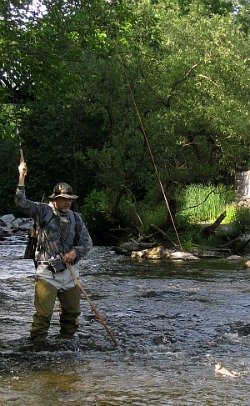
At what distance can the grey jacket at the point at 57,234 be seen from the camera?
328 inches

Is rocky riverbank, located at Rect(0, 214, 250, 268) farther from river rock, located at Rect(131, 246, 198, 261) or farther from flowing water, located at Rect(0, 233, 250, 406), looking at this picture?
flowing water, located at Rect(0, 233, 250, 406)

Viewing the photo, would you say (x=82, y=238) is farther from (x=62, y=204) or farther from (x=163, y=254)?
(x=163, y=254)

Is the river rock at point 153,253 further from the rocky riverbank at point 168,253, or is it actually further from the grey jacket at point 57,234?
the grey jacket at point 57,234

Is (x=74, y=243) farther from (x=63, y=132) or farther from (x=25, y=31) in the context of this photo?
(x=63, y=132)

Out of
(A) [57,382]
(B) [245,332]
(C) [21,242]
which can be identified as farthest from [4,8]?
(C) [21,242]

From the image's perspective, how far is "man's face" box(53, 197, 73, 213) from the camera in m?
8.37

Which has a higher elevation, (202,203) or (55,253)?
(202,203)

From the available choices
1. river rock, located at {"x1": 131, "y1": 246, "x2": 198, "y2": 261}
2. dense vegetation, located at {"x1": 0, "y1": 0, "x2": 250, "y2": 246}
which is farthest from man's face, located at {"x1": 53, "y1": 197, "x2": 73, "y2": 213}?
river rock, located at {"x1": 131, "y1": 246, "x2": 198, "y2": 261}

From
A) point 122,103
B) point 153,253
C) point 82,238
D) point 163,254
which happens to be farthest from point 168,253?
point 82,238

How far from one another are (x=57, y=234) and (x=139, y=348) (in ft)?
5.65

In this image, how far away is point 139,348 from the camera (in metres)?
8.68

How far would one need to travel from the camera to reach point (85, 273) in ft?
54.4

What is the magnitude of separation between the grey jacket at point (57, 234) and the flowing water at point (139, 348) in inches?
44.1

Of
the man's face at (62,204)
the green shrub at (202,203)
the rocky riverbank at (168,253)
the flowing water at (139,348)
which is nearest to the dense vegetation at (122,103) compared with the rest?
the green shrub at (202,203)
